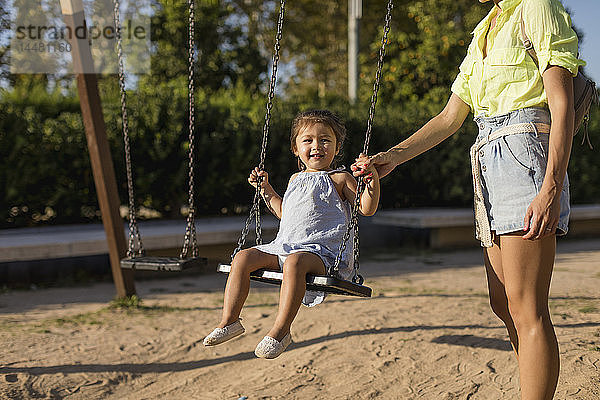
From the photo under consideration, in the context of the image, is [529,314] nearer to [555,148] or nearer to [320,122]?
[555,148]

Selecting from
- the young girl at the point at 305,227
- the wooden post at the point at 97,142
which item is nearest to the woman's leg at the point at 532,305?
the young girl at the point at 305,227

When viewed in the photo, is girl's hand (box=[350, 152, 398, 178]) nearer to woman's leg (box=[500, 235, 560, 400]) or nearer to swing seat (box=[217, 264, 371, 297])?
swing seat (box=[217, 264, 371, 297])

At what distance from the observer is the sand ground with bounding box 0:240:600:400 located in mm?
3746

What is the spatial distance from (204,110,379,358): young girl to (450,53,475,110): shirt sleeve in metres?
0.46

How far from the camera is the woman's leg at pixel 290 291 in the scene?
2.74 meters

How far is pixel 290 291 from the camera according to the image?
2773 mm

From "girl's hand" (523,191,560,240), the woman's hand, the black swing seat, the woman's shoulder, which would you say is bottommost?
the black swing seat

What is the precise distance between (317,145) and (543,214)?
1.23 meters

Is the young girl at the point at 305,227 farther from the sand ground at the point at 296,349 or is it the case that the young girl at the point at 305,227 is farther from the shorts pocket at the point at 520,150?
the sand ground at the point at 296,349

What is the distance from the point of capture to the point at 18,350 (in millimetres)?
4402

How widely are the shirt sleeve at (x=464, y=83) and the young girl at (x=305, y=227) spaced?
461 millimetres

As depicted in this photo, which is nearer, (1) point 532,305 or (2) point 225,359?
(1) point 532,305
